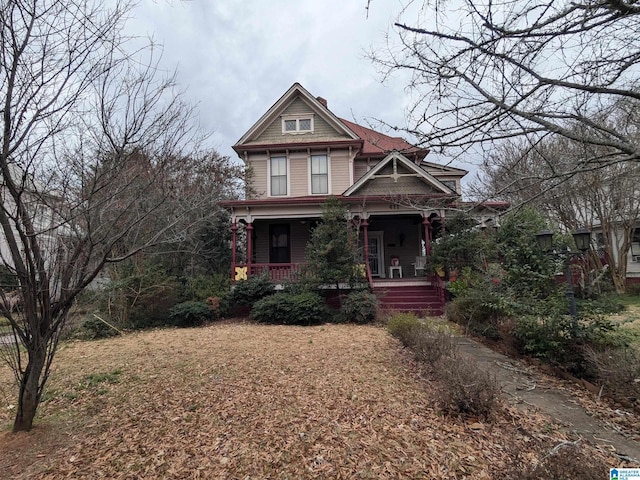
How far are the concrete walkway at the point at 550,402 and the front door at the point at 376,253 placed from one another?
28.0ft

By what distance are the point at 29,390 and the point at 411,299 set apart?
394 inches

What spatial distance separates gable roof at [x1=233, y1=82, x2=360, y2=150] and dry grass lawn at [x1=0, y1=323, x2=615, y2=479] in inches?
440

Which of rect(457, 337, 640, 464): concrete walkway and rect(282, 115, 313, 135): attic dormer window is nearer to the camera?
rect(457, 337, 640, 464): concrete walkway

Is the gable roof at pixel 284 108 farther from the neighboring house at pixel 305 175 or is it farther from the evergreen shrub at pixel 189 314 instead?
the evergreen shrub at pixel 189 314

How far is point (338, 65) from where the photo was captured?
14.5ft

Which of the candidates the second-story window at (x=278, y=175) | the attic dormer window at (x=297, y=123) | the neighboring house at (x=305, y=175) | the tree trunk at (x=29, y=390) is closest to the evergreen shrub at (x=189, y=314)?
the neighboring house at (x=305, y=175)

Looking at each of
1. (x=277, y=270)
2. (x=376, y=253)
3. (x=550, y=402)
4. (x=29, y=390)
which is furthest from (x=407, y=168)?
(x=29, y=390)

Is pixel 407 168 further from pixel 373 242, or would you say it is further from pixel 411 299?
pixel 411 299

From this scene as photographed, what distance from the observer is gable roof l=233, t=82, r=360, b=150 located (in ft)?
49.1

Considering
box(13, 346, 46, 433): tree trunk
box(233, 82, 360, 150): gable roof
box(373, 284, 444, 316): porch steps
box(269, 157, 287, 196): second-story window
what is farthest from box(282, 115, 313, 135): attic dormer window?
box(13, 346, 46, 433): tree trunk

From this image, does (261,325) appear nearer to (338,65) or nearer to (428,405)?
(428,405)

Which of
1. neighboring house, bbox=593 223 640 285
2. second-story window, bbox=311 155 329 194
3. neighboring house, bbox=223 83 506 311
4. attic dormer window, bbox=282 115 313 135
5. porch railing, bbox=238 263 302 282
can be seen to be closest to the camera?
porch railing, bbox=238 263 302 282

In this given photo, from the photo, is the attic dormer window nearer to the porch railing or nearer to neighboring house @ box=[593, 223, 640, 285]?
the porch railing

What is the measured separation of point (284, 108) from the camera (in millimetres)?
15383
